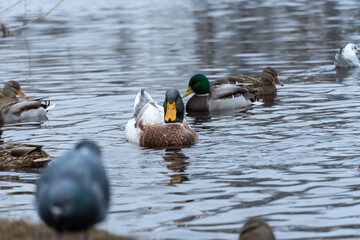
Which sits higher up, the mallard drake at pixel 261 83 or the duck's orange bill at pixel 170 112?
the duck's orange bill at pixel 170 112

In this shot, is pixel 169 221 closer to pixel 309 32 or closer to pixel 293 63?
pixel 293 63

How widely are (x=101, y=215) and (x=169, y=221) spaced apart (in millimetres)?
2724

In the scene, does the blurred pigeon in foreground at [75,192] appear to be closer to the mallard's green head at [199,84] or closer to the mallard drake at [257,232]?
the mallard drake at [257,232]

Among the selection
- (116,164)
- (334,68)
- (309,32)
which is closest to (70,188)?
(116,164)

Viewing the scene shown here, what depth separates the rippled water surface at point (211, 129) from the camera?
26.6 feet

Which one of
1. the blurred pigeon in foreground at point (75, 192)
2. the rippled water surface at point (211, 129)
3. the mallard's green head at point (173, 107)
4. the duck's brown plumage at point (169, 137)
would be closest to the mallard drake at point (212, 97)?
the rippled water surface at point (211, 129)

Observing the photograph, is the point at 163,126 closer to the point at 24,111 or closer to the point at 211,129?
the point at 211,129

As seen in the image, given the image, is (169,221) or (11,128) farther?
(11,128)

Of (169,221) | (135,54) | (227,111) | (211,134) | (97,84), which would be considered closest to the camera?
(169,221)

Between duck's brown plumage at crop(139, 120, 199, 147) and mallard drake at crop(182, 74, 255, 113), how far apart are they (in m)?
3.18

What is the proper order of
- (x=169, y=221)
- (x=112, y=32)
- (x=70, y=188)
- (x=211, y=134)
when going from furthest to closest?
1. (x=112, y=32)
2. (x=211, y=134)
3. (x=169, y=221)
4. (x=70, y=188)

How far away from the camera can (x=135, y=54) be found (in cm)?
2472

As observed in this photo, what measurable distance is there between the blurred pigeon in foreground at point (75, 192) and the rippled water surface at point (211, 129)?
1.99 meters

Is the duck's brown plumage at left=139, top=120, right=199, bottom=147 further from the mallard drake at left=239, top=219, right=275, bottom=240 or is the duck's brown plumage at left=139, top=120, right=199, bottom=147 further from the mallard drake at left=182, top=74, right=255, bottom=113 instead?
the mallard drake at left=239, top=219, right=275, bottom=240
